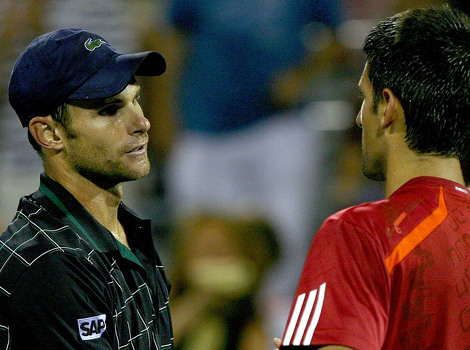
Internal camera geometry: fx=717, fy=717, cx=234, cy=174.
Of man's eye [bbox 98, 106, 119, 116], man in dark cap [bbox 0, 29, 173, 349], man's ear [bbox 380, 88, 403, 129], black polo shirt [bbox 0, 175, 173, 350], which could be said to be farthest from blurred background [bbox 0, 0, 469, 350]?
man's ear [bbox 380, 88, 403, 129]

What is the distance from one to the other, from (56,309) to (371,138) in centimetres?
93

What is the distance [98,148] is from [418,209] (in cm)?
97

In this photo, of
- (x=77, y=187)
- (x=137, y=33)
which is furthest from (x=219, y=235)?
(x=77, y=187)

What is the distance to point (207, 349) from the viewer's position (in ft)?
13.0

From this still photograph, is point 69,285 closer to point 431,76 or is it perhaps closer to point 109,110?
point 109,110

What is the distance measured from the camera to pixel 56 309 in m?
1.82

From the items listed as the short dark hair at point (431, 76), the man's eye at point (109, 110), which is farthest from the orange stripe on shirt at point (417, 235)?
the man's eye at point (109, 110)

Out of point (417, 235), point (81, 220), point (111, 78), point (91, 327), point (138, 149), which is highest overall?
point (111, 78)

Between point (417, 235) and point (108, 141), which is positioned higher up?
point (108, 141)

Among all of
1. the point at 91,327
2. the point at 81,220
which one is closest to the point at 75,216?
the point at 81,220

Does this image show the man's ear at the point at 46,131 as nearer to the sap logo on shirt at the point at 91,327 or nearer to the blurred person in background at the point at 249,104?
the sap logo on shirt at the point at 91,327

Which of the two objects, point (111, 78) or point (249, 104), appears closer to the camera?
point (111, 78)

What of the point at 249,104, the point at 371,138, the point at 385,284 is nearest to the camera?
the point at 385,284

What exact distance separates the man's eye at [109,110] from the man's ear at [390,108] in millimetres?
825
